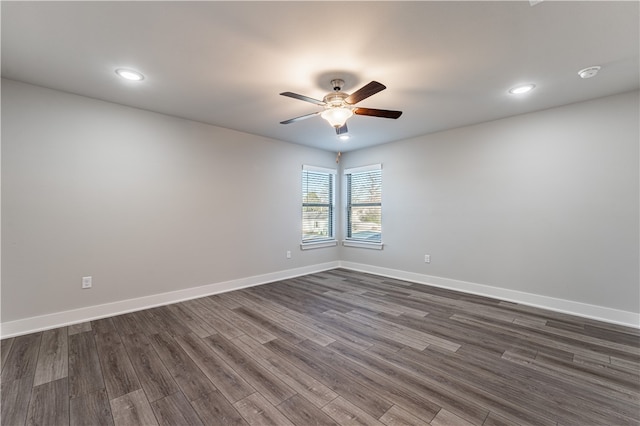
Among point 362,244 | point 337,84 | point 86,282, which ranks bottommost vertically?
point 86,282

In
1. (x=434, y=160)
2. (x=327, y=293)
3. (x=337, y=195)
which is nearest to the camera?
(x=327, y=293)

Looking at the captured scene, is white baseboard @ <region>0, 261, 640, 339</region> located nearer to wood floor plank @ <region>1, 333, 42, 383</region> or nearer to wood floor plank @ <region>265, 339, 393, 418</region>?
wood floor plank @ <region>1, 333, 42, 383</region>

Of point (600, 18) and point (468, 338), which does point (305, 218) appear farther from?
point (600, 18)

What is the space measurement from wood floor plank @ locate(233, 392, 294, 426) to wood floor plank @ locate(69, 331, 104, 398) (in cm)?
106

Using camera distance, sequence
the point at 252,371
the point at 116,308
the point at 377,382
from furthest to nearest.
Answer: the point at 116,308
the point at 252,371
the point at 377,382

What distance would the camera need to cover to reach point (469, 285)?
4023mm

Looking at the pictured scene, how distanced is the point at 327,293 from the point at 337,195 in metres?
2.42

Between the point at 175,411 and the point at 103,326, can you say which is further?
the point at 103,326

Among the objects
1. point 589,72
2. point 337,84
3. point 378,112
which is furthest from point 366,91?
point 589,72

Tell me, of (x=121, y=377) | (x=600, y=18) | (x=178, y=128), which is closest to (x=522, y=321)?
(x=600, y=18)

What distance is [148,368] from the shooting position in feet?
6.84

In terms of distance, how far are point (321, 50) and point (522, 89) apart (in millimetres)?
2228

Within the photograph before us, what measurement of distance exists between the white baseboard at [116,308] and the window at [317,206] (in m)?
1.12

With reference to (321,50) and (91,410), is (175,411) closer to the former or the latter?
(91,410)
